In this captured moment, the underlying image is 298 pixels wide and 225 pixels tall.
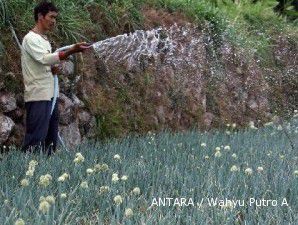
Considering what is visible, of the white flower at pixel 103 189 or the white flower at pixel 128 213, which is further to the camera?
the white flower at pixel 103 189

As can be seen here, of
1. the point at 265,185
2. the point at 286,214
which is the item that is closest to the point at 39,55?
the point at 265,185

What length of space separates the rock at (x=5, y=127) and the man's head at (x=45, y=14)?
0.80 m

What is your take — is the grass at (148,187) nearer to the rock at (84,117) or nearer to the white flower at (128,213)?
the white flower at (128,213)

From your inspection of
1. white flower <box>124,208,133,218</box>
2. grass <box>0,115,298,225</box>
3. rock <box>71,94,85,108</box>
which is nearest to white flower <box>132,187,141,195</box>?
grass <box>0,115,298,225</box>

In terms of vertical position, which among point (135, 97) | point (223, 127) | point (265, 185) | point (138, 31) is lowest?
point (223, 127)

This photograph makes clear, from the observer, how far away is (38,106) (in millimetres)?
4441

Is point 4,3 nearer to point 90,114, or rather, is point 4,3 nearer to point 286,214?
point 90,114

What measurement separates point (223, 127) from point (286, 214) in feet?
17.6

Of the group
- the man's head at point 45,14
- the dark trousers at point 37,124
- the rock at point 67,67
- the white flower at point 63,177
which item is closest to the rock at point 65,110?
the rock at point 67,67

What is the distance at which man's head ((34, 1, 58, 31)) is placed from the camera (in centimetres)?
437

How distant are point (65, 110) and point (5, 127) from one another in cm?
82

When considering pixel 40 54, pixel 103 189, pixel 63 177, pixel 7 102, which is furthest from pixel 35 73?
pixel 103 189

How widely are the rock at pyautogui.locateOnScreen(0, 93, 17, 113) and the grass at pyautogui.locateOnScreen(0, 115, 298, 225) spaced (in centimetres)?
72

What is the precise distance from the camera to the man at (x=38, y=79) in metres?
4.36
